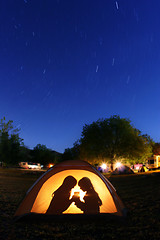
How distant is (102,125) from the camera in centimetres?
3394

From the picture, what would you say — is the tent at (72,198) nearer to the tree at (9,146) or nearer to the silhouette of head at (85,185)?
the silhouette of head at (85,185)

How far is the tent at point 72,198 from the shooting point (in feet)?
18.3

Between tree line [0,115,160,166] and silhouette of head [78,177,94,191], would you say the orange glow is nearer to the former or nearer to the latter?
silhouette of head [78,177,94,191]

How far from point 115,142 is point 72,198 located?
2763 centimetres

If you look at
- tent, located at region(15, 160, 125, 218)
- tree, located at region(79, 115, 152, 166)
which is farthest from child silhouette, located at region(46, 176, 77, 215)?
tree, located at region(79, 115, 152, 166)

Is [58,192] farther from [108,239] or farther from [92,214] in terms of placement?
[108,239]

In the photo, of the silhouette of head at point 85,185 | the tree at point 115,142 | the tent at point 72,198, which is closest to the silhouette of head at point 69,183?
the tent at point 72,198

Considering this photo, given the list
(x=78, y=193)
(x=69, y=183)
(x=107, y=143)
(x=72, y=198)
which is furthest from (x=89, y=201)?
(x=107, y=143)

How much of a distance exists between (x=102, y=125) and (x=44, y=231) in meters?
29.8

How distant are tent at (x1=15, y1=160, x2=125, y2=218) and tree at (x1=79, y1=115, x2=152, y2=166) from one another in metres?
26.4

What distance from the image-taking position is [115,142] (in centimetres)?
3281

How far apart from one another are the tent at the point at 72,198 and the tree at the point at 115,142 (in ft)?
86.5

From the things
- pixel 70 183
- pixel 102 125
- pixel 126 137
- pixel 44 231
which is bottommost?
pixel 44 231

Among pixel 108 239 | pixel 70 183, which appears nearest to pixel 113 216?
pixel 108 239
